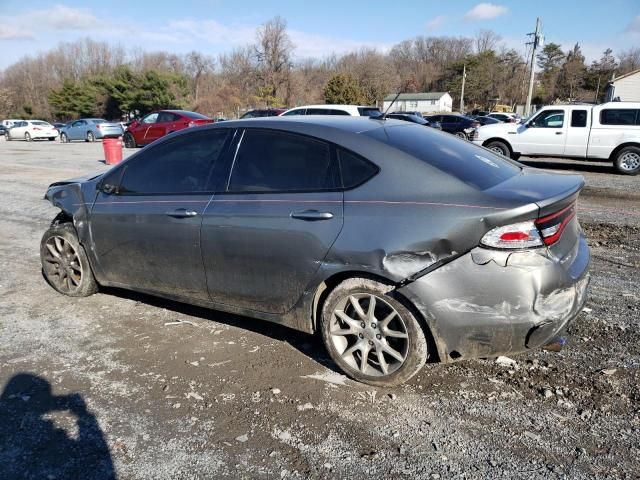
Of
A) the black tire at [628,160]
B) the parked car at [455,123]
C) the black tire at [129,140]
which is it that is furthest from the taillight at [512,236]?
the parked car at [455,123]

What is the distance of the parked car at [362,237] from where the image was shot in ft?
8.87

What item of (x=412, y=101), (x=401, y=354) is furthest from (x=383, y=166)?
(x=412, y=101)

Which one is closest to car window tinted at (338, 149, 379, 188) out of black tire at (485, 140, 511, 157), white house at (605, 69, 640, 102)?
black tire at (485, 140, 511, 157)

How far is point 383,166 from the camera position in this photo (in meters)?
3.00

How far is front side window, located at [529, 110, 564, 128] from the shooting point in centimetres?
1359

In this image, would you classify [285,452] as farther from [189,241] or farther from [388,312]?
[189,241]

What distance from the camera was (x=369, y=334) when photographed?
3025 millimetres

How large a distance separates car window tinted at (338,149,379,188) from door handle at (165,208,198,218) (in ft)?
3.77

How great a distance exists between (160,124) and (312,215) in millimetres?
18802

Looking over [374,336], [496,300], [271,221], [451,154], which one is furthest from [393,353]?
[451,154]

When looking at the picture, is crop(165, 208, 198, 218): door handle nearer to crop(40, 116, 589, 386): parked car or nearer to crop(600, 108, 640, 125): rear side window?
crop(40, 116, 589, 386): parked car

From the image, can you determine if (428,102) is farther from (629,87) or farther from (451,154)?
(451,154)

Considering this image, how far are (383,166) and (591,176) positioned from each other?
38.8 ft

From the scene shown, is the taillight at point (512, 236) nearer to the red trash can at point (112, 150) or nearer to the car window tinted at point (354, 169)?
the car window tinted at point (354, 169)
